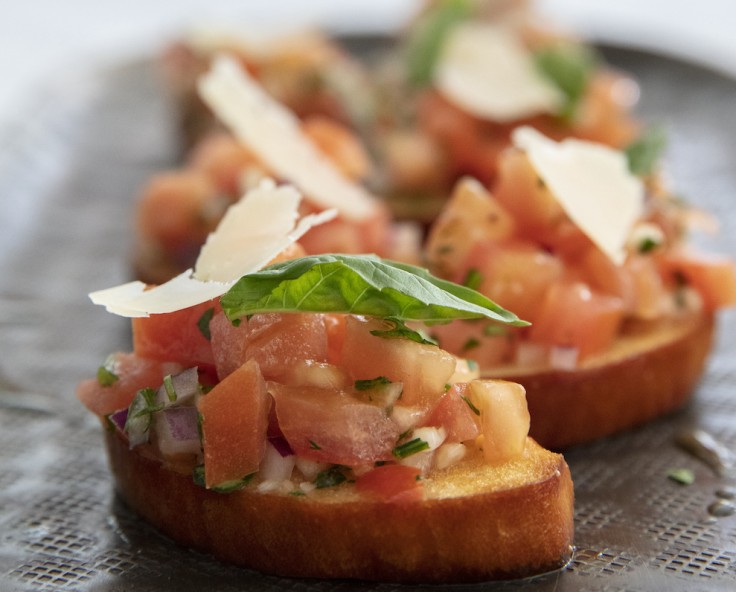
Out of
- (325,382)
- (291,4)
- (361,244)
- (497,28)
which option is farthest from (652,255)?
(291,4)

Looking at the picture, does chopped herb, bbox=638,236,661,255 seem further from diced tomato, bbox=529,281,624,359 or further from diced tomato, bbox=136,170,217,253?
diced tomato, bbox=136,170,217,253

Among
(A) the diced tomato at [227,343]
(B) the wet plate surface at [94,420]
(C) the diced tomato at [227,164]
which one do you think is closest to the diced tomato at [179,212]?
(C) the diced tomato at [227,164]

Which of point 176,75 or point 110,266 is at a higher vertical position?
point 176,75

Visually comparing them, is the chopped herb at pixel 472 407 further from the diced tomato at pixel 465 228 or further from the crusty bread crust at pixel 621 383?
the diced tomato at pixel 465 228

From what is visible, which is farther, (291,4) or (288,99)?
(291,4)

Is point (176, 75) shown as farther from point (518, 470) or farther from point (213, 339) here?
point (518, 470)

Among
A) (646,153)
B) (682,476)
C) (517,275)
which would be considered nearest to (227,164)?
(517,275)

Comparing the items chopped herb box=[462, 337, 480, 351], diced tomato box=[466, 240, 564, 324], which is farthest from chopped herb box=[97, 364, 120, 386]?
diced tomato box=[466, 240, 564, 324]
